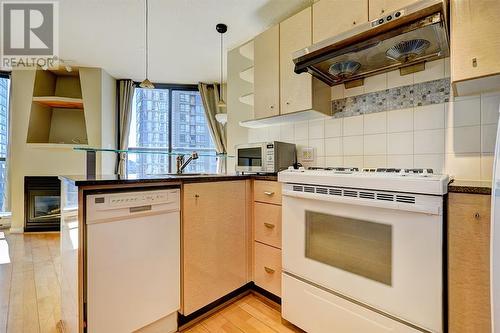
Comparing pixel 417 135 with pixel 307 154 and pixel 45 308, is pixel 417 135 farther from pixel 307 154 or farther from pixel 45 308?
pixel 45 308

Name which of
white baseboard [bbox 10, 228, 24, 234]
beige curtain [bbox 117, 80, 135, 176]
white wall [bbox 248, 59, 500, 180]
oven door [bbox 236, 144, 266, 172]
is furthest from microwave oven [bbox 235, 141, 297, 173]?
white baseboard [bbox 10, 228, 24, 234]

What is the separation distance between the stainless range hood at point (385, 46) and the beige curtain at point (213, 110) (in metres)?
3.04

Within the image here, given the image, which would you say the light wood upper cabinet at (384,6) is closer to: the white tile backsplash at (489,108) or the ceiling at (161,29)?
the white tile backsplash at (489,108)

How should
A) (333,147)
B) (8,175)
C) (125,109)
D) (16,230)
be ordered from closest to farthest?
(333,147) → (16,230) → (8,175) → (125,109)

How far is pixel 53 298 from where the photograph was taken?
1.86 m

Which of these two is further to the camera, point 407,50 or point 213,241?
point 213,241

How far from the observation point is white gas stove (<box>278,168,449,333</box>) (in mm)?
1025

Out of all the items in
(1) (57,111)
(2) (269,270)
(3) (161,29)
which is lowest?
(2) (269,270)

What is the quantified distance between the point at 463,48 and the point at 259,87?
1.39 meters

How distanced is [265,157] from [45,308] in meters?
1.90

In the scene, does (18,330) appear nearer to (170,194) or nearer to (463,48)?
(170,194)

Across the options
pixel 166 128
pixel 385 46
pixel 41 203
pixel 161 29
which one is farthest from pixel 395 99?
pixel 41 203

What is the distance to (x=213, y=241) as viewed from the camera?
166 cm

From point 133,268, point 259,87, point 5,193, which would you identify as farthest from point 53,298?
point 5,193
